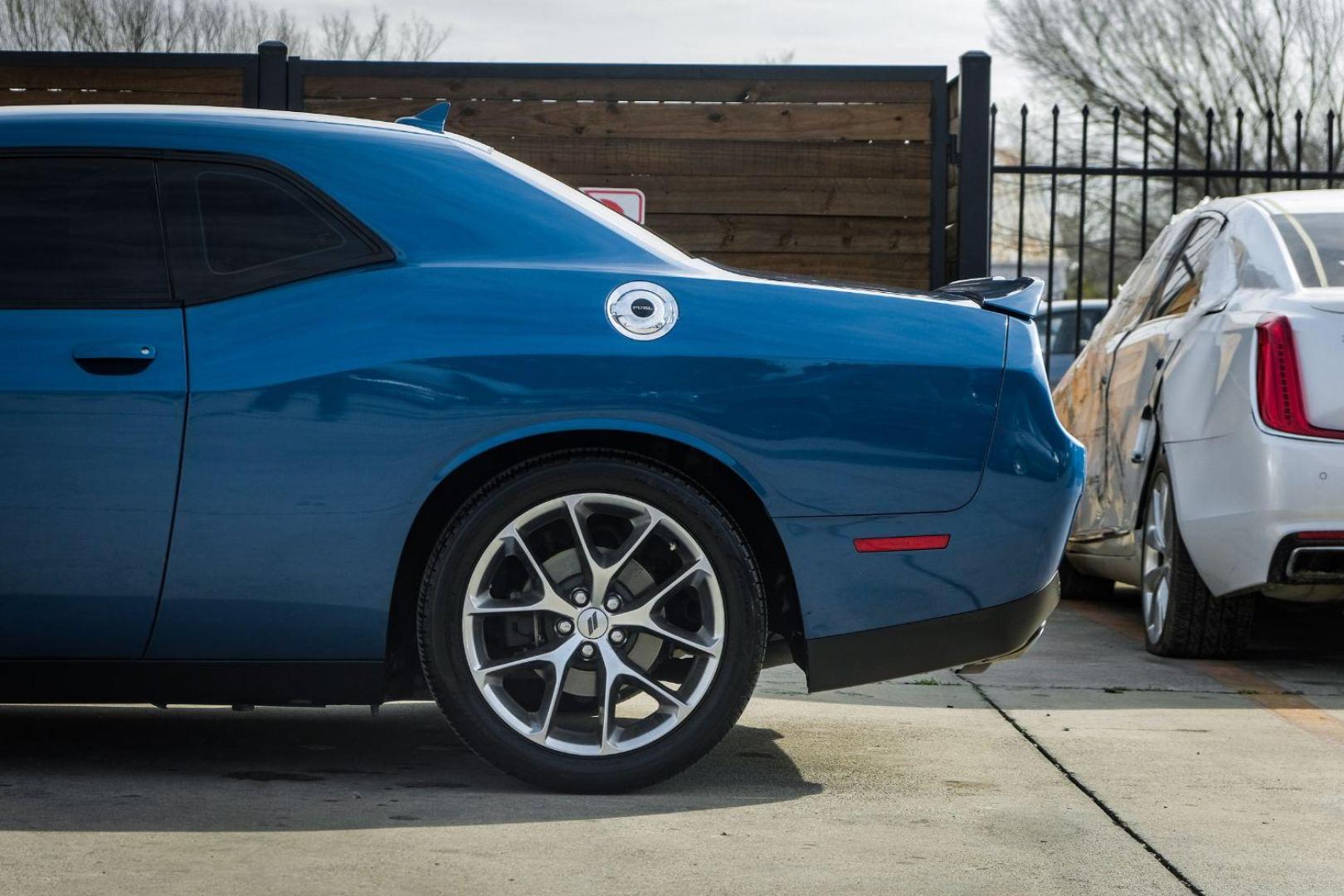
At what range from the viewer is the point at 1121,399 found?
7066 mm

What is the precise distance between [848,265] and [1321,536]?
13.4 ft

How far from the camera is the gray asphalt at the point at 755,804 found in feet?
11.0

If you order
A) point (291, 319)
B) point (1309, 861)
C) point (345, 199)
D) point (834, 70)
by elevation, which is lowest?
point (1309, 861)

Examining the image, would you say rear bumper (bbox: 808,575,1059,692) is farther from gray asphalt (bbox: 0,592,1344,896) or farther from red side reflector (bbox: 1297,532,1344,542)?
red side reflector (bbox: 1297,532,1344,542)

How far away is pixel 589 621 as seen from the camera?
13.3 feet

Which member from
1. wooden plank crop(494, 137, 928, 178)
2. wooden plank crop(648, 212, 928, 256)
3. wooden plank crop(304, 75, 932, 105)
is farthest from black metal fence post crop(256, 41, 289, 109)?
wooden plank crop(648, 212, 928, 256)

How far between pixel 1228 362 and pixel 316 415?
10.4ft

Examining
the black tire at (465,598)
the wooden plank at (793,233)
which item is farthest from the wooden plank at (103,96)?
the black tire at (465,598)

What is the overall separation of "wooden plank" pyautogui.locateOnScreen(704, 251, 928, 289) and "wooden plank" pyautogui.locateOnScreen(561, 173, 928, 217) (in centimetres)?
21

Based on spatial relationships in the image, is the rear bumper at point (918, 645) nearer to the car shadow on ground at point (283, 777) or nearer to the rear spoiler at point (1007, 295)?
the car shadow on ground at point (283, 777)

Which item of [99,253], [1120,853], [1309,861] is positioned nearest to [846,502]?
[1120,853]

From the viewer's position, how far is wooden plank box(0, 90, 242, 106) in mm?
8984

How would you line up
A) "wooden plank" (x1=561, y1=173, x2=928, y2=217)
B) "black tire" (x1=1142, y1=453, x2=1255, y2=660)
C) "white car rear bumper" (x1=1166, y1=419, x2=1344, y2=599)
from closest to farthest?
"white car rear bumper" (x1=1166, y1=419, x2=1344, y2=599) → "black tire" (x1=1142, y1=453, x2=1255, y2=660) → "wooden plank" (x1=561, y1=173, x2=928, y2=217)

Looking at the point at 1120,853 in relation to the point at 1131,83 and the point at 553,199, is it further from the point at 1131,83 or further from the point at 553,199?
the point at 1131,83
